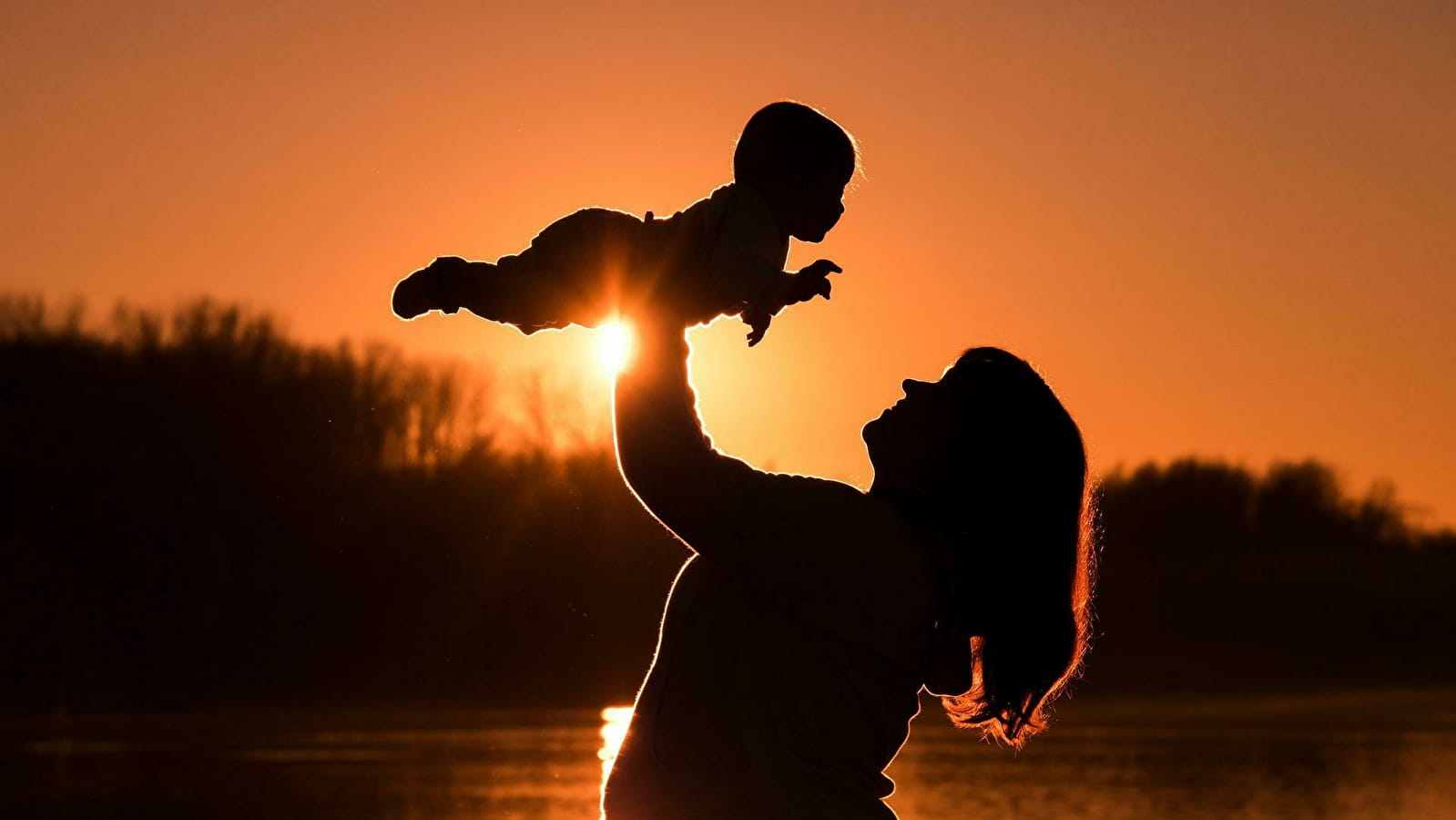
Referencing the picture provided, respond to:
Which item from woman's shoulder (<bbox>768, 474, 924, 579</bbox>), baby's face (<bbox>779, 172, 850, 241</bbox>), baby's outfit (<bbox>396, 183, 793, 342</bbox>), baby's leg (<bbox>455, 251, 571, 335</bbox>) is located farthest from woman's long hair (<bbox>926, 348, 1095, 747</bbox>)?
baby's leg (<bbox>455, 251, 571, 335</bbox>)

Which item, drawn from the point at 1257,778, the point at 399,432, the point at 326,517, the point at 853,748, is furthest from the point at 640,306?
the point at 326,517

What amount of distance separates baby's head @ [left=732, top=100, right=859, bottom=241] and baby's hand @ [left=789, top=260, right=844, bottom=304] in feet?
0.52

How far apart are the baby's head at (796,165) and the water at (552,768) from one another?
26.3m

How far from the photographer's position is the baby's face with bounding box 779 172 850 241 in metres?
2.78

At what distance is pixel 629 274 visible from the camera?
2594 mm

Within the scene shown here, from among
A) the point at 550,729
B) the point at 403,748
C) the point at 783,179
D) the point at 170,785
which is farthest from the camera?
the point at 550,729

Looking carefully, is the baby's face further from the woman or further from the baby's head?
the woman

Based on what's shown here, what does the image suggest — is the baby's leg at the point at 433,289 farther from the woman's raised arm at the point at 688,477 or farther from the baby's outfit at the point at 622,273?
the woman's raised arm at the point at 688,477

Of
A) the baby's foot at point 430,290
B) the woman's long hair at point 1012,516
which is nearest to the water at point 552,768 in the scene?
the woman's long hair at point 1012,516

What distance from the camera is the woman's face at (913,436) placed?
2.81 m

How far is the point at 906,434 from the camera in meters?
2.83

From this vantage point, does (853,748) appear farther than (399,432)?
No

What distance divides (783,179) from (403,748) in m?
47.2

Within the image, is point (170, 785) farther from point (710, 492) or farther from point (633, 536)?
point (710, 492)
